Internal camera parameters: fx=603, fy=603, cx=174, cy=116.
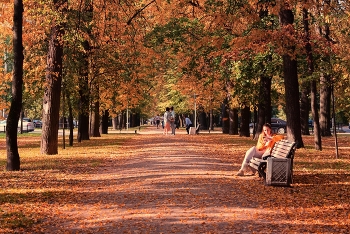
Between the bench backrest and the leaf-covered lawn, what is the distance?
72 centimetres

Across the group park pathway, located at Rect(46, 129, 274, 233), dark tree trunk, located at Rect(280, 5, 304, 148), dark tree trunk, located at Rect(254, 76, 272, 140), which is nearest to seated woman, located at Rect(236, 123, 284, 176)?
park pathway, located at Rect(46, 129, 274, 233)

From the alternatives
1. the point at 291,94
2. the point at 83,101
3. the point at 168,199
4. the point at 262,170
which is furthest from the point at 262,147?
the point at 83,101

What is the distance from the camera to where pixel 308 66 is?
25.7 m

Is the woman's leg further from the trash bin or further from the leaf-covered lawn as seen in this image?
the trash bin

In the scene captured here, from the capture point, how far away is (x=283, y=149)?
541 inches

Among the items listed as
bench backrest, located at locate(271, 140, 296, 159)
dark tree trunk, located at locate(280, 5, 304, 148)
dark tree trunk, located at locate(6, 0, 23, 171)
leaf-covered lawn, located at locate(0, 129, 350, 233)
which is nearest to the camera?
leaf-covered lawn, located at locate(0, 129, 350, 233)

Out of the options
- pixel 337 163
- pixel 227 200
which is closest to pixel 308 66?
pixel 337 163

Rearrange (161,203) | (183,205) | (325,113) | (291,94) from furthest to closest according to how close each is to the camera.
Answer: (325,113)
(291,94)
(161,203)
(183,205)

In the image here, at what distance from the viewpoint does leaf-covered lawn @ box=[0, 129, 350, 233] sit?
8.55 m

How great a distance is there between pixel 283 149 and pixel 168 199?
156 inches

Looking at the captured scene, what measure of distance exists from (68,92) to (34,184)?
44.4 ft

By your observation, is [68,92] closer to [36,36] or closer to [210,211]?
[36,36]

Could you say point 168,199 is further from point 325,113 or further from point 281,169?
point 325,113

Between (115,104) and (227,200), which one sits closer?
(227,200)
